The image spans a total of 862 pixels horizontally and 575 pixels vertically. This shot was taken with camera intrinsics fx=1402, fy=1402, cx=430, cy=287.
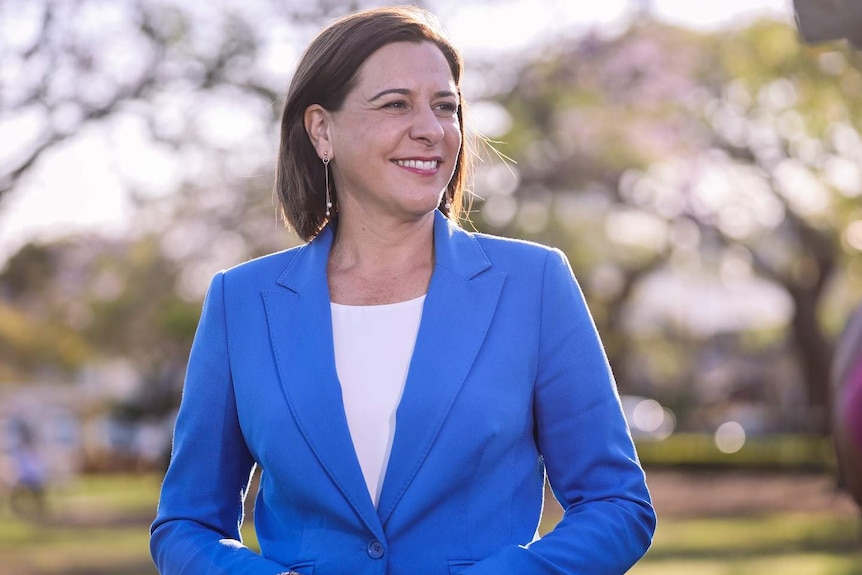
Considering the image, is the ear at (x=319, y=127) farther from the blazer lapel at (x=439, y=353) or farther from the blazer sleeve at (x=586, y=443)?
the blazer sleeve at (x=586, y=443)

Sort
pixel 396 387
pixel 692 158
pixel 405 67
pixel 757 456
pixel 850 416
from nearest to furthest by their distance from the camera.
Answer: pixel 396 387 → pixel 405 67 → pixel 850 416 → pixel 692 158 → pixel 757 456

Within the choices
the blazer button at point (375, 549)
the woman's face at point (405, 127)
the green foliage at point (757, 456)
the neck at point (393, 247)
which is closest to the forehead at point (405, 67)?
the woman's face at point (405, 127)

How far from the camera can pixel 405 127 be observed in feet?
8.80

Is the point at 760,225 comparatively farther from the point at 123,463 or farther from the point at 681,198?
the point at 123,463

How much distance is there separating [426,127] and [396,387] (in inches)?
19.6

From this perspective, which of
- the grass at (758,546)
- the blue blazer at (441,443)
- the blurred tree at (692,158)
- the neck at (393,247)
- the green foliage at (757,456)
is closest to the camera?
the blue blazer at (441,443)

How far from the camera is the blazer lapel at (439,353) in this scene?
252 cm

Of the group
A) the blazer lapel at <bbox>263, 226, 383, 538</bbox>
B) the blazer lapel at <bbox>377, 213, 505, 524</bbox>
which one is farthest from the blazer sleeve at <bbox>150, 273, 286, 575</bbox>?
the blazer lapel at <bbox>377, 213, 505, 524</bbox>

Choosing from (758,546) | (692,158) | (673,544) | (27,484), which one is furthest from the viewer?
(692,158)

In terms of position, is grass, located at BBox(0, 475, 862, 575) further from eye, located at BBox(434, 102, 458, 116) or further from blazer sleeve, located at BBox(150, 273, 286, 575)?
eye, located at BBox(434, 102, 458, 116)

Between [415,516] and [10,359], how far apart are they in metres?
31.8

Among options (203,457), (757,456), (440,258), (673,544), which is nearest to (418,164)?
(440,258)

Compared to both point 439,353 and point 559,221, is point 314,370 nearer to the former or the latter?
point 439,353

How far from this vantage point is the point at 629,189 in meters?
23.8
